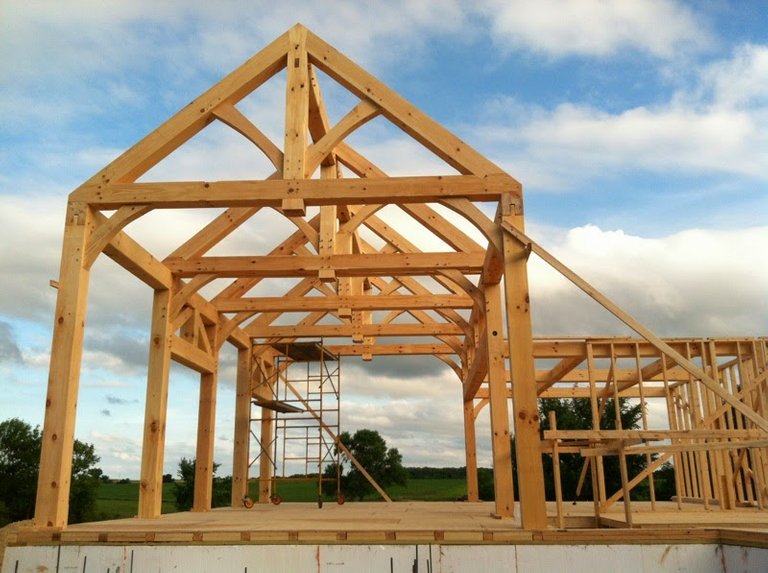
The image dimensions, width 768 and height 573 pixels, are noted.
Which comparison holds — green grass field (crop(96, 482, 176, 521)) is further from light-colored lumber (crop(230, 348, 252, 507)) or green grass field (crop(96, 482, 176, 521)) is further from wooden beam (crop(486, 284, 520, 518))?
wooden beam (crop(486, 284, 520, 518))

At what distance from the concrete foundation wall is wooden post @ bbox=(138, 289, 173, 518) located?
143 inches

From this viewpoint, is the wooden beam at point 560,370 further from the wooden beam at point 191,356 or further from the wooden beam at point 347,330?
the wooden beam at point 191,356

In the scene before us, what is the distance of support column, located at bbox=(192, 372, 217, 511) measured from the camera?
11.7 m

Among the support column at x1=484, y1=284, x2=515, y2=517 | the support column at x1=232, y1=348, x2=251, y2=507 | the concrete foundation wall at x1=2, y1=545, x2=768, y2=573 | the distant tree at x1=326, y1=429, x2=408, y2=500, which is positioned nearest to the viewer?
the concrete foundation wall at x1=2, y1=545, x2=768, y2=573

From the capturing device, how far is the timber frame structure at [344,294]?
6.55 meters

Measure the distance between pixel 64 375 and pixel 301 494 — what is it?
117 ft

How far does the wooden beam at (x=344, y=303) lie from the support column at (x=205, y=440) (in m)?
1.37

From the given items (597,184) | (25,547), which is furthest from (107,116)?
(597,184)

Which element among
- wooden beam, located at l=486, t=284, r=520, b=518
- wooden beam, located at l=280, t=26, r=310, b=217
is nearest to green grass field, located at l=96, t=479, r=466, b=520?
wooden beam, located at l=486, t=284, r=520, b=518

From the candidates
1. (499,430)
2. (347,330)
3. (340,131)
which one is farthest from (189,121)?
(347,330)

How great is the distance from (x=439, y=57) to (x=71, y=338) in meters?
6.26

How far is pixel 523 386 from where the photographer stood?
639 centimetres

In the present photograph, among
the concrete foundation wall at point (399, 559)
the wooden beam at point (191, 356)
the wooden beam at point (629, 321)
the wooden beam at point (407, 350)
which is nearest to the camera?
the concrete foundation wall at point (399, 559)

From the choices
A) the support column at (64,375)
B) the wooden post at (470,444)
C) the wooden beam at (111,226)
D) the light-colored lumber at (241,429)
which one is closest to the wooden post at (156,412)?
the support column at (64,375)
